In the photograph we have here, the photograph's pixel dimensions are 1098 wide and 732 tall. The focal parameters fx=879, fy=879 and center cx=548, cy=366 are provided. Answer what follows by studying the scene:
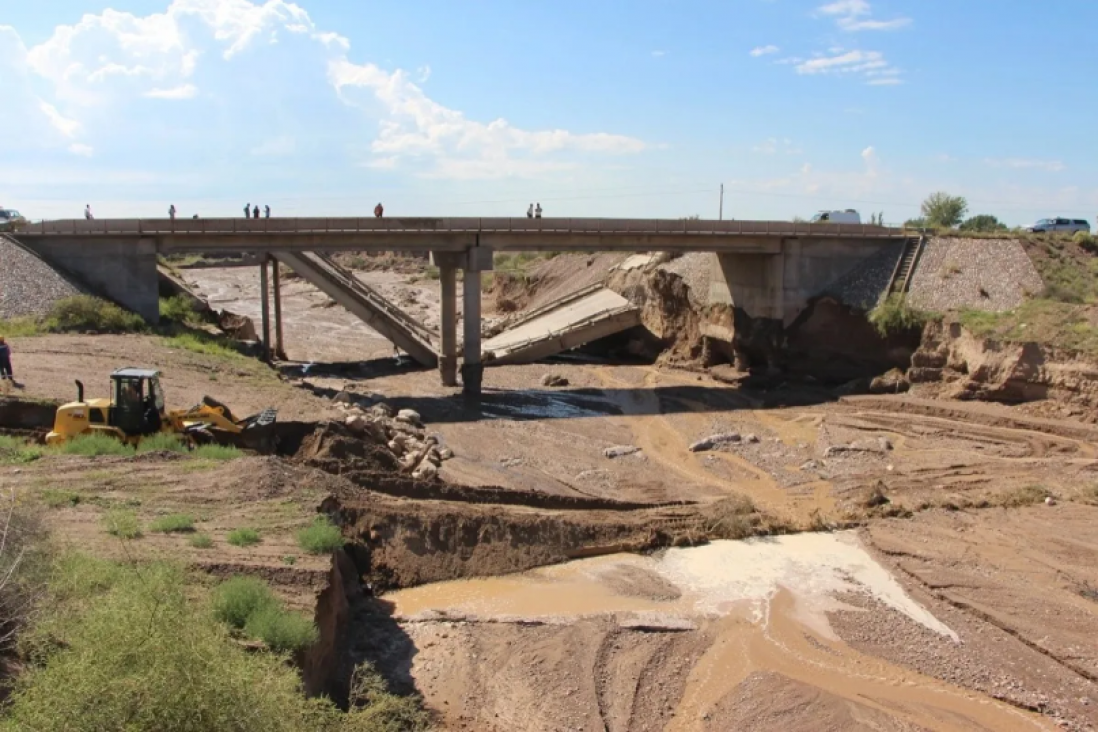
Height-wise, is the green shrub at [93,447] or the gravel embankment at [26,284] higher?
the gravel embankment at [26,284]

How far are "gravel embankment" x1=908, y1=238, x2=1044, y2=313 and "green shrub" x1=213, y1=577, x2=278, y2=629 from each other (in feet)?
108

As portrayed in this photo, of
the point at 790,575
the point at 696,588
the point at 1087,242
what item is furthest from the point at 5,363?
the point at 1087,242

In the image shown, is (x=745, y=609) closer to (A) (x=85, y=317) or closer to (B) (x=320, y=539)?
(B) (x=320, y=539)

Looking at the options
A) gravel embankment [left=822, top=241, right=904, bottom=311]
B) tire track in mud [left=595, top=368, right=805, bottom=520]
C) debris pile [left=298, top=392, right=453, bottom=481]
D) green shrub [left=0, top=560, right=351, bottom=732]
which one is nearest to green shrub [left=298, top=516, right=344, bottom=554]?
debris pile [left=298, top=392, right=453, bottom=481]

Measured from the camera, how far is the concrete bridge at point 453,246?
36.3m

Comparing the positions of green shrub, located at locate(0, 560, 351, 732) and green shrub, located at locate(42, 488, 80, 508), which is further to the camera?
green shrub, located at locate(42, 488, 80, 508)

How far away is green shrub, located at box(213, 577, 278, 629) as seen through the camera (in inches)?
450

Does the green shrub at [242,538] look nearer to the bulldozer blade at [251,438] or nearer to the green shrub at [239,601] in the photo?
the green shrub at [239,601]

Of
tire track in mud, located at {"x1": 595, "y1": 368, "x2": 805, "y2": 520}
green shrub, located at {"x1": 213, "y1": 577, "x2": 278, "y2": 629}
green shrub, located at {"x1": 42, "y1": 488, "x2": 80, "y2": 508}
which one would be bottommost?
tire track in mud, located at {"x1": 595, "y1": 368, "x2": 805, "y2": 520}

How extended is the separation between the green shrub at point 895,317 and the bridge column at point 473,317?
17198mm

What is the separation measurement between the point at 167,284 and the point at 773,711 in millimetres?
37741

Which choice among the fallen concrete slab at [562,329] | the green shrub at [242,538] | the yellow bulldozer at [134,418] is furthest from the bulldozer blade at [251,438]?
the fallen concrete slab at [562,329]

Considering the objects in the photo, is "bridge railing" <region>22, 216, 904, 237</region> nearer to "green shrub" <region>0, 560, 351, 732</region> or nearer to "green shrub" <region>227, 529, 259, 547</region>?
"green shrub" <region>227, 529, 259, 547</region>

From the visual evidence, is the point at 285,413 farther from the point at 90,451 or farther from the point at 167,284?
the point at 167,284
